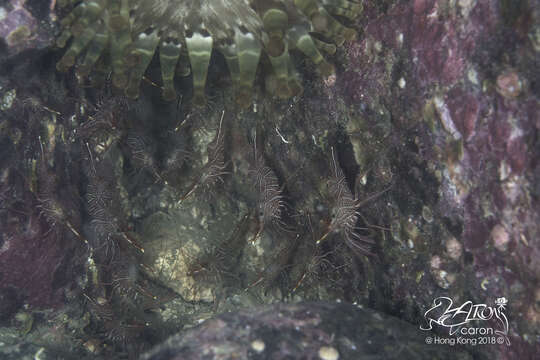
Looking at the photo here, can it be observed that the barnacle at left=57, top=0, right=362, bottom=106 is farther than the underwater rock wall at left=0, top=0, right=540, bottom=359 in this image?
Yes

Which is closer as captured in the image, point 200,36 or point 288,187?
point 200,36

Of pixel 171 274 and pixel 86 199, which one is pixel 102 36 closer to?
pixel 86 199

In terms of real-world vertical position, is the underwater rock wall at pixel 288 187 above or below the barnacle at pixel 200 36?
below

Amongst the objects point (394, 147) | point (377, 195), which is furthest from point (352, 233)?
point (394, 147)

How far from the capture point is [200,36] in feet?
7.49

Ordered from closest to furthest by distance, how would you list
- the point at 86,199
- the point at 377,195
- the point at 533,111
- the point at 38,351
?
the point at 533,111
the point at 377,195
the point at 38,351
the point at 86,199

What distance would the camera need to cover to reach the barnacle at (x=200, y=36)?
218 centimetres

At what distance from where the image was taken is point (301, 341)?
1.88 meters

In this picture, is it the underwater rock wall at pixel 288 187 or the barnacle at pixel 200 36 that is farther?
the barnacle at pixel 200 36

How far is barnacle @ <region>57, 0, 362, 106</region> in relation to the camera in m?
2.18

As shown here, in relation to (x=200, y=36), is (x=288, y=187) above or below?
below

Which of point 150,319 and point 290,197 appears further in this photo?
point 150,319

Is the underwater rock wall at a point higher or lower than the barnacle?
lower

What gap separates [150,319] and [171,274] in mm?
419
